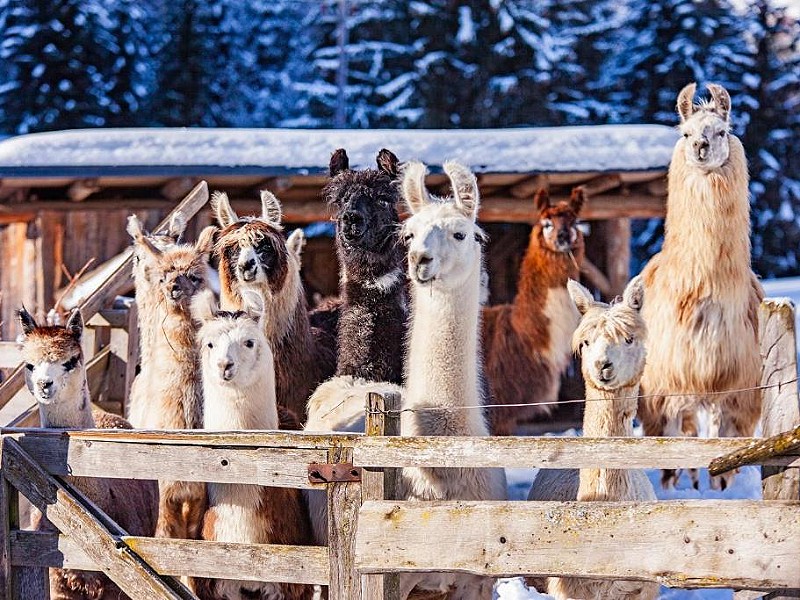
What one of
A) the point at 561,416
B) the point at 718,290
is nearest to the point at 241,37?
the point at 561,416

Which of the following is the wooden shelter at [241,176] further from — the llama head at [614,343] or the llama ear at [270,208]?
the llama head at [614,343]

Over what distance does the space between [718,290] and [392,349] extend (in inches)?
81.5

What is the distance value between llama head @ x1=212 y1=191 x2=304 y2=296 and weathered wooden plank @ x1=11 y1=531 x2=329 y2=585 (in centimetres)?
166

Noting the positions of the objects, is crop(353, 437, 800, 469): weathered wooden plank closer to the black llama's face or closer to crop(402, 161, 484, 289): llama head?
crop(402, 161, 484, 289): llama head

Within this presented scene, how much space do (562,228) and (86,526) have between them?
5023 mm

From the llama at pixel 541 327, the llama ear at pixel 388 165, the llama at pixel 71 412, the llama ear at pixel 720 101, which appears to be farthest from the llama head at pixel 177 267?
the llama ear at pixel 720 101

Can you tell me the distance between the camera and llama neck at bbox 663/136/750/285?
671 centimetres

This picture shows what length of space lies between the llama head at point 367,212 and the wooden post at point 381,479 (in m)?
1.94

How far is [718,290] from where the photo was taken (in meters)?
6.75

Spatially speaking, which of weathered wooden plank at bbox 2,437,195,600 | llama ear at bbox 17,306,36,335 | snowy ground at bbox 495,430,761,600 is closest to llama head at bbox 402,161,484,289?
snowy ground at bbox 495,430,761,600

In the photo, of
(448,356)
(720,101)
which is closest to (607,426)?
(448,356)

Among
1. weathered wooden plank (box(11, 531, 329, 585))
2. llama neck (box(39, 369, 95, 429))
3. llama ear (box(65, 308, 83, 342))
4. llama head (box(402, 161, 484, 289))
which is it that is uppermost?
llama head (box(402, 161, 484, 289))

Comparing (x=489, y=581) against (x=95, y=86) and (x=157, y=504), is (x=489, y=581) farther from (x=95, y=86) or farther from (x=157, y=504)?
(x=95, y=86)

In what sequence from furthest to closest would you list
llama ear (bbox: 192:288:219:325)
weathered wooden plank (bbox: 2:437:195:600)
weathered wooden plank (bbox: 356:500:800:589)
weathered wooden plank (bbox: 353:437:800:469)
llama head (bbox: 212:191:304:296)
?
llama head (bbox: 212:191:304:296), llama ear (bbox: 192:288:219:325), weathered wooden plank (bbox: 2:437:195:600), weathered wooden plank (bbox: 353:437:800:469), weathered wooden plank (bbox: 356:500:800:589)
